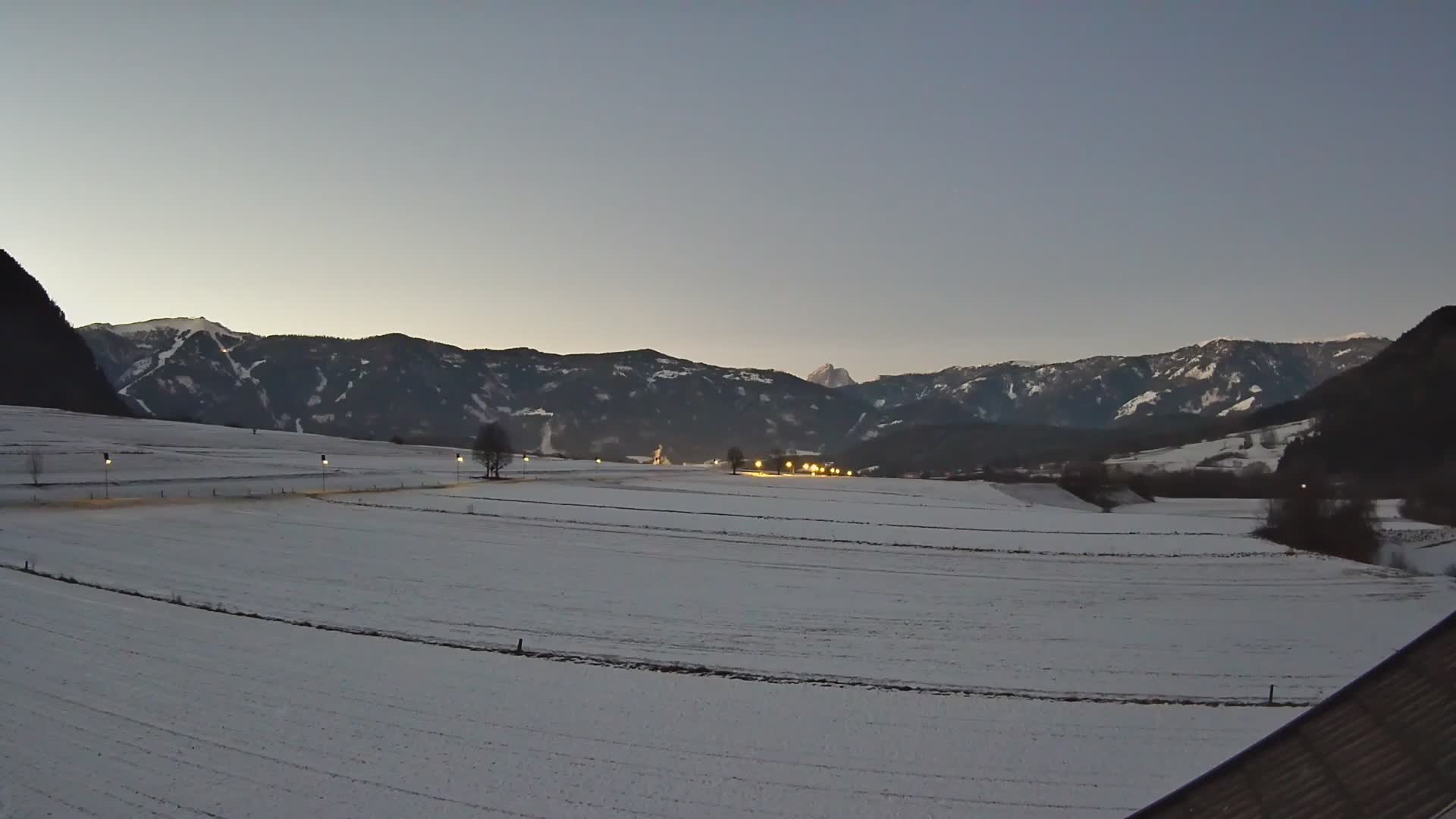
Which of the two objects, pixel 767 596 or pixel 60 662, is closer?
pixel 60 662

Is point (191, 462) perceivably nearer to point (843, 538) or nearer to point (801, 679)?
point (843, 538)

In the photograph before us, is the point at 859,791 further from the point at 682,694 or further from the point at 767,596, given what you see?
the point at 767,596

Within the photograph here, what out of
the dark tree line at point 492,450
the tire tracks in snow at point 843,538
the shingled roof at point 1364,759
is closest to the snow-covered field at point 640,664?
the tire tracks in snow at point 843,538

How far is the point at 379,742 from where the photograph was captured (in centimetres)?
1861

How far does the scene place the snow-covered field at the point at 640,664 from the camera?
1681cm

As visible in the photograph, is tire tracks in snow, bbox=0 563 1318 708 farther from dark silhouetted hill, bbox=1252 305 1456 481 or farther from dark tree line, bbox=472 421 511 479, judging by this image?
dark silhouetted hill, bbox=1252 305 1456 481

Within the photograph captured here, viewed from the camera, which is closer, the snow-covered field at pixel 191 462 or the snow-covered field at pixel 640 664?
the snow-covered field at pixel 640 664

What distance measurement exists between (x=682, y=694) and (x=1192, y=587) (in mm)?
32375

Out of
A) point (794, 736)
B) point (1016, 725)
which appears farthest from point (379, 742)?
point (1016, 725)

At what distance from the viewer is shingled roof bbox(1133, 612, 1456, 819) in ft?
17.9

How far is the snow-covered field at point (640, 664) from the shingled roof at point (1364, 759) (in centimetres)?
1033

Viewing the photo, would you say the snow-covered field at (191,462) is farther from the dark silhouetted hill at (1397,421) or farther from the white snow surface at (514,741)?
the dark silhouetted hill at (1397,421)

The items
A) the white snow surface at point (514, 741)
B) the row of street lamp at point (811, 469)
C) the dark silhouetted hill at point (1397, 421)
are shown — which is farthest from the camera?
the row of street lamp at point (811, 469)

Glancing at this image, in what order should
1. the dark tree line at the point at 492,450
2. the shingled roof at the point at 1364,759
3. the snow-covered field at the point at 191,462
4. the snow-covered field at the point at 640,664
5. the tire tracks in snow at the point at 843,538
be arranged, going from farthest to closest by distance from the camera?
A: the dark tree line at the point at 492,450
the snow-covered field at the point at 191,462
the tire tracks in snow at the point at 843,538
the snow-covered field at the point at 640,664
the shingled roof at the point at 1364,759
